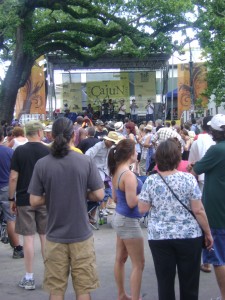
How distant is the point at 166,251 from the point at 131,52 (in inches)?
766

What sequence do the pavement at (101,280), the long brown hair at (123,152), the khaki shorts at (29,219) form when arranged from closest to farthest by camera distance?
the long brown hair at (123,152), the pavement at (101,280), the khaki shorts at (29,219)

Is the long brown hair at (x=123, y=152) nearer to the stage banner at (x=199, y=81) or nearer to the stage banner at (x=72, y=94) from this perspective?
the stage banner at (x=199, y=81)

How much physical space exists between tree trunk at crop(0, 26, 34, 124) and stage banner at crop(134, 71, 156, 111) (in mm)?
8244

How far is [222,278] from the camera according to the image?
4.79 metres

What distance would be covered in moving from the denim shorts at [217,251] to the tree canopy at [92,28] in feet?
51.4

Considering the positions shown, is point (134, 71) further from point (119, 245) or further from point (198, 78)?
point (119, 245)

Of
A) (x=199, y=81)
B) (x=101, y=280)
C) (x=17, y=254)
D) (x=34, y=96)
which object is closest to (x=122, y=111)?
(x=199, y=81)

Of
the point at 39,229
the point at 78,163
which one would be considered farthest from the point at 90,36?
the point at 78,163

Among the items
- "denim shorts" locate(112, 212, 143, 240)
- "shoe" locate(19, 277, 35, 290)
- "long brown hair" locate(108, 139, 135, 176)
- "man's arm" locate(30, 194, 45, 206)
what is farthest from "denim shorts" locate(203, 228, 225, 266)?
"shoe" locate(19, 277, 35, 290)

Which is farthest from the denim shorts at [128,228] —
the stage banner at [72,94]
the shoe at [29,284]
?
the stage banner at [72,94]

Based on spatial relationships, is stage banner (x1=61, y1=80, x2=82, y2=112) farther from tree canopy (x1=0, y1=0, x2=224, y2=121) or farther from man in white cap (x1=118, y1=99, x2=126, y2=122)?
tree canopy (x1=0, y1=0, x2=224, y2=121)

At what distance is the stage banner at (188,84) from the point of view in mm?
26030

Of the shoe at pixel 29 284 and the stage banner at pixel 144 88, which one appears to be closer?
the shoe at pixel 29 284

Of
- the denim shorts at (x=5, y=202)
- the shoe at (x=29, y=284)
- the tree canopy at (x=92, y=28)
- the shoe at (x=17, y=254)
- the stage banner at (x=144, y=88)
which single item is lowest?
the shoe at (x=17, y=254)
